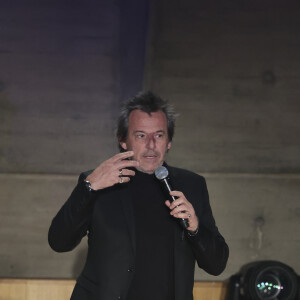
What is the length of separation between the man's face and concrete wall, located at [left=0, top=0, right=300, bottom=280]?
168 centimetres

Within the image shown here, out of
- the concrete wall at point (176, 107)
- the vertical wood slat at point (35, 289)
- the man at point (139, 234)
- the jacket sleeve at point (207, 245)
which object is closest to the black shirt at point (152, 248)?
the man at point (139, 234)

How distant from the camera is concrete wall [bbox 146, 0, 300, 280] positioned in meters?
4.20

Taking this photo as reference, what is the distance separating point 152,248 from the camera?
7.77 ft

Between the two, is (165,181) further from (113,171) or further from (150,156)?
(150,156)

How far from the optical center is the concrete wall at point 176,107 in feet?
13.6

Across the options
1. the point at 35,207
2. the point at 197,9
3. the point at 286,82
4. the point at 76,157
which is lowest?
the point at 35,207

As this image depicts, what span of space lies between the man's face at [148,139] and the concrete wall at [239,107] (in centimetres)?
169

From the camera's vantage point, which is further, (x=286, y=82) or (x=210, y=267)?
(x=286, y=82)

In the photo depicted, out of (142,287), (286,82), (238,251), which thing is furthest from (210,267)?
(286,82)

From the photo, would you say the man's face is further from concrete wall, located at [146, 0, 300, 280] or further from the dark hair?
concrete wall, located at [146, 0, 300, 280]

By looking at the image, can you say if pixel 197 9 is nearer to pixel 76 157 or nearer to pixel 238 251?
pixel 76 157

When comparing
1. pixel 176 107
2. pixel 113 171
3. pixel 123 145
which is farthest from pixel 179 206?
pixel 176 107

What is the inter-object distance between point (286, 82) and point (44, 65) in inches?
68.3

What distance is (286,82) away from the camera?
4.25m
